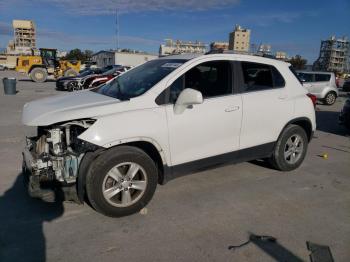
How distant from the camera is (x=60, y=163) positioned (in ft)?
11.3

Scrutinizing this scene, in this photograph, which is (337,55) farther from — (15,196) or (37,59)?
(15,196)

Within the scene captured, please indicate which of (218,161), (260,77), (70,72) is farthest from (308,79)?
(70,72)

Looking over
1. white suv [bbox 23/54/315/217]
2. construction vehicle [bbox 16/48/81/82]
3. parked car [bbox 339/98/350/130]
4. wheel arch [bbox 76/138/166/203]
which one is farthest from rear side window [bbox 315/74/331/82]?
construction vehicle [bbox 16/48/81/82]

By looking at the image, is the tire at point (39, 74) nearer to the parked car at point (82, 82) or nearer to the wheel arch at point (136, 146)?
the parked car at point (82, 82)

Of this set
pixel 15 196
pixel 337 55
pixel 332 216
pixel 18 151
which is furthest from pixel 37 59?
pixel 337 55

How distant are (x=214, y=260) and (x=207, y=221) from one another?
0.71 metres

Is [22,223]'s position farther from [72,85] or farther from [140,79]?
[72,85]

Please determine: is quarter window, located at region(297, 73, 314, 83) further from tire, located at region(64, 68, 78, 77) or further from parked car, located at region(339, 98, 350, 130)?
tire, located at region(64, 68, 78, 77)

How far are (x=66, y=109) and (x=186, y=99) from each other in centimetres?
133

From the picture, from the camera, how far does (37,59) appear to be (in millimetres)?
27000

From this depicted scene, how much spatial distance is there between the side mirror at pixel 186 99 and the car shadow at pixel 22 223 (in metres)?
1.84

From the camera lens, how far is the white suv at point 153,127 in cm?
341

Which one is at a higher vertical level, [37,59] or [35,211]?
[37,59]

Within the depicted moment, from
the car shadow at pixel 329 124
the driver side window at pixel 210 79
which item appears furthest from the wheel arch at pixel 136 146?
the car shadow at pixel 329 124
